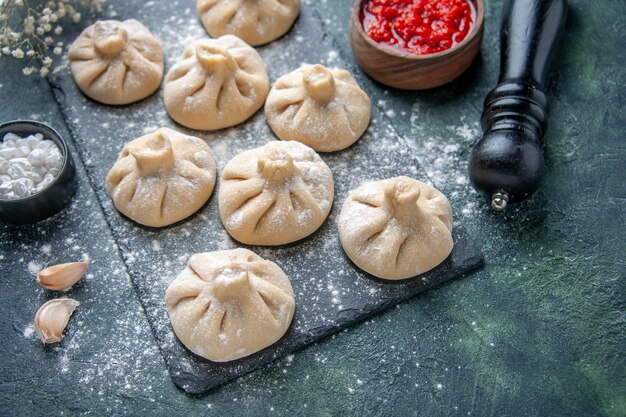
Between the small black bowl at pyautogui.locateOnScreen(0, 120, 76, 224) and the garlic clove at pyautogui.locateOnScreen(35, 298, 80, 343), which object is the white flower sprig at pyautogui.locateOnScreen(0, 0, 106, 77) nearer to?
the small black bowl at pyautogui.locateOnScreen(0, 120, 76, 224)

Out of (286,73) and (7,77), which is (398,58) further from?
(7,77)

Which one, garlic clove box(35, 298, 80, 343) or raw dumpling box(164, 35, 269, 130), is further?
raw dumpling box(164, 35, 269, 130)

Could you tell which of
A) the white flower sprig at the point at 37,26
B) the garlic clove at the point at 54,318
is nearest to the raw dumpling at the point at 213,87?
the white flower sprig at the point at 37,26

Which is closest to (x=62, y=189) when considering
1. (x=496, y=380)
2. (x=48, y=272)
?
(x=48, y=272)

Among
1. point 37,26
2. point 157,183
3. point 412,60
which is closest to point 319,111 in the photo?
point 412,60

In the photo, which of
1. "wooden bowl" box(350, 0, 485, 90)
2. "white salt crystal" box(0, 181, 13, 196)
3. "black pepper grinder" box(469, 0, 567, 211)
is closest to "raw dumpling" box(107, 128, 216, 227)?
"white salt crystal" box(0, 181, 13, 196)
